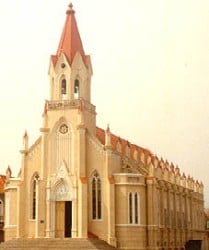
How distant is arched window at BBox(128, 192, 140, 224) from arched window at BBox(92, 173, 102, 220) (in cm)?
250

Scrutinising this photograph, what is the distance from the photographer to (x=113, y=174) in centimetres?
4766

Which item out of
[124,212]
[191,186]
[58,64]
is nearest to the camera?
[124,212]

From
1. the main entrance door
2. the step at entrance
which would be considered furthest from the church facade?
the step at entrance

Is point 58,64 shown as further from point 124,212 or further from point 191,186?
point 191,186

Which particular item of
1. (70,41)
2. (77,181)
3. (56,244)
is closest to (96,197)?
(77,181)

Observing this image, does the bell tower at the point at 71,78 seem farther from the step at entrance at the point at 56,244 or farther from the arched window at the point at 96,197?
the step at entrance at the point at 56,244

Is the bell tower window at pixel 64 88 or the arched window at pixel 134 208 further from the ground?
the bell tower window at pixel 64 88

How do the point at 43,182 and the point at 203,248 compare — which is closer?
the point at 43,182

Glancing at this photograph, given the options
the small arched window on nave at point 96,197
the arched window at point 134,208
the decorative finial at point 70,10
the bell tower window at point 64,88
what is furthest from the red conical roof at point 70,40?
the arched window at point 134,208

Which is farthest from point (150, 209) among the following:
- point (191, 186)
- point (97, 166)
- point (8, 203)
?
point (191, 186)

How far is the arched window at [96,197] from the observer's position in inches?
1877

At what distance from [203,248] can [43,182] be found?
28.6 m

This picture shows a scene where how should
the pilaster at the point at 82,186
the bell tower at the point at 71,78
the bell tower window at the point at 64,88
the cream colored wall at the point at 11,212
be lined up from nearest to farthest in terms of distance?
the pilaster at the point at 82,186
the bell tower at the point at 71,78
the cream colored wall at the point at 11,212
the bell tower window at the point at 64,88

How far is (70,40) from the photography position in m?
50.9
